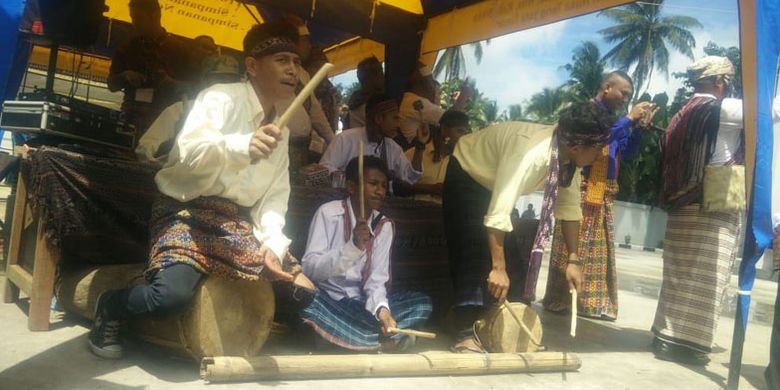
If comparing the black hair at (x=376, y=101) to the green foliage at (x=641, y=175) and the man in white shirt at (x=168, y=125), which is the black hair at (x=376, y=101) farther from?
the green foliage at (x=641, y=175)

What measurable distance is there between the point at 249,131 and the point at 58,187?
1142 mm

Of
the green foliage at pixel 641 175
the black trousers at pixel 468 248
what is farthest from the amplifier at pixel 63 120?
the green foliage at pixel 641 175

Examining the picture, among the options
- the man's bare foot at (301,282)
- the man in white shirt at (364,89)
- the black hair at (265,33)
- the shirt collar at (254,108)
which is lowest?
the man's bare foot at (301,282)

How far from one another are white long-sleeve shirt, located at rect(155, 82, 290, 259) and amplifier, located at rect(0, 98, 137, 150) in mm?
1007

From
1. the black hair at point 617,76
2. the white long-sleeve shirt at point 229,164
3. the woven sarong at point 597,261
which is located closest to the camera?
the white long-sleeve shirt at point 229,164

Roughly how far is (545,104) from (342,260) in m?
41.2

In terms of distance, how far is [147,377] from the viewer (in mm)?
2629

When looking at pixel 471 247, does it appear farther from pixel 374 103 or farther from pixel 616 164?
pixel 616 164

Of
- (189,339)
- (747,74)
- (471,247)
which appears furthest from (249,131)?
(747,74)

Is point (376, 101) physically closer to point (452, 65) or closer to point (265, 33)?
point (265, 33)

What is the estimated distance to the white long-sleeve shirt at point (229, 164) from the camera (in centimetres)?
242

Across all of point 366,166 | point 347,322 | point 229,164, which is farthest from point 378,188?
point 229,164

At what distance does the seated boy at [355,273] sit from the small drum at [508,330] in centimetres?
38

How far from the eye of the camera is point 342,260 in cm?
317
